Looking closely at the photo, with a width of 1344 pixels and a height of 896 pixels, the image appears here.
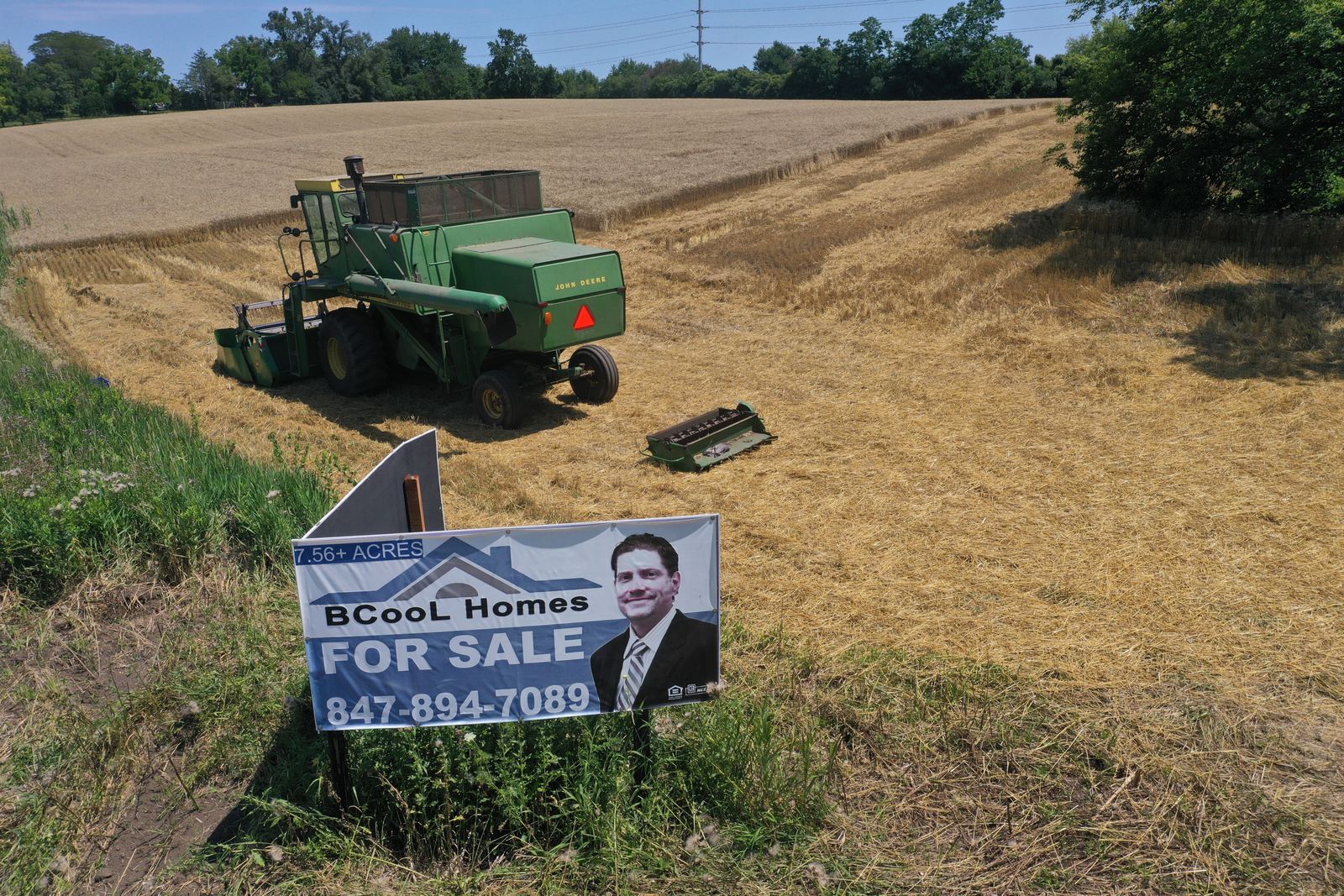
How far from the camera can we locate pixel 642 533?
3605mm

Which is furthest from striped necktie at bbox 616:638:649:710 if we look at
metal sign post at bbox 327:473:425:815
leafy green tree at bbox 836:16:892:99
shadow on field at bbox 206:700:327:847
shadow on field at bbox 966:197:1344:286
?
leafy green tree at bbox 836:16:892:99

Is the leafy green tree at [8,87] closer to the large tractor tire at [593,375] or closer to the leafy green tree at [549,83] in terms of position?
the leafy green tree at [549,83]

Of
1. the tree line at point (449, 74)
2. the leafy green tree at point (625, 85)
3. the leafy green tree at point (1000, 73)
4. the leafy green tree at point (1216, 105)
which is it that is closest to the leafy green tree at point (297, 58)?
the tree line at point (449, 74)

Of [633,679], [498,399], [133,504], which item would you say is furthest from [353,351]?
[633,679]

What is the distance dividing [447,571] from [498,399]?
244 inches

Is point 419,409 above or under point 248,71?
under

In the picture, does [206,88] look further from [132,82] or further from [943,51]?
[943,51]

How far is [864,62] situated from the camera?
75.4m

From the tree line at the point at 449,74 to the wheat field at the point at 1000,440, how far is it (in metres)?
49.2

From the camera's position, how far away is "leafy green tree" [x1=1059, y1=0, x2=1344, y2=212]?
12.6m

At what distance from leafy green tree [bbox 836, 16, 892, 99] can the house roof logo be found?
74384 millimetres

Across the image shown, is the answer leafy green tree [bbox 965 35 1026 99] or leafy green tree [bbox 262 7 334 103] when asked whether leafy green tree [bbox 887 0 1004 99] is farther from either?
leafy green tree [bbox 262 7 334 103]

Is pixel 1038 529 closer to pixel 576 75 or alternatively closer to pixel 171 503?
pixel 171 503

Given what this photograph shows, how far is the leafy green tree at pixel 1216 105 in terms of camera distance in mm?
12570
